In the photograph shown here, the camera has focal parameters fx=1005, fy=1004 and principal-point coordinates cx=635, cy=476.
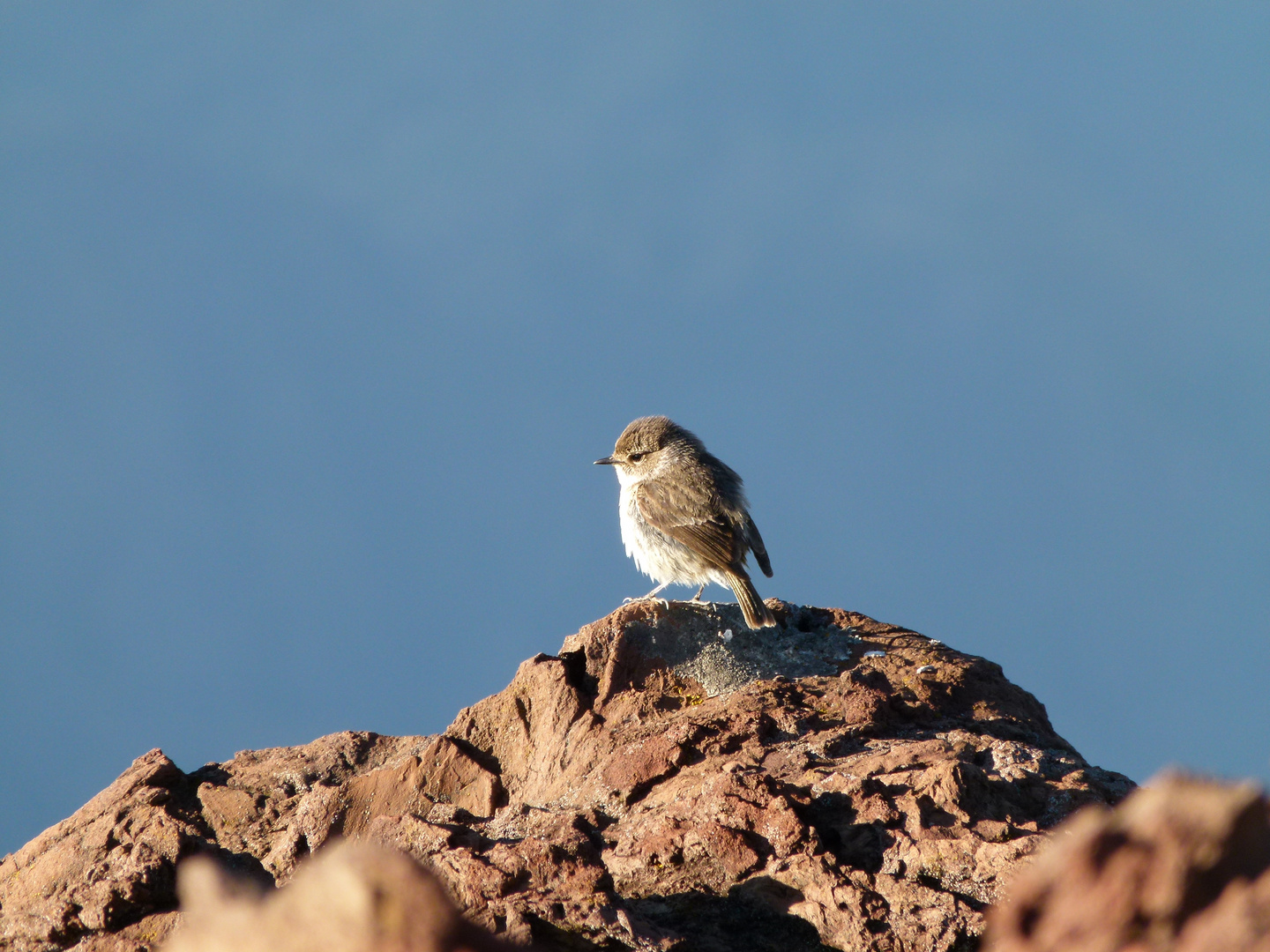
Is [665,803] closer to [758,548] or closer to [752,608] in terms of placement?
[752,608]

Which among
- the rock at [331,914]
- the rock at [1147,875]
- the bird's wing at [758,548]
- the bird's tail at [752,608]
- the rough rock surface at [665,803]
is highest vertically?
the bird's wing at [758,548]

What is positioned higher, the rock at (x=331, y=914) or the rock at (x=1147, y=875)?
the rock at (x=331, y=914)

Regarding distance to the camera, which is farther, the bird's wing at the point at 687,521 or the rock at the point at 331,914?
the bird's wing at the point at 687,521

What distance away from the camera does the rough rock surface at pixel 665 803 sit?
3623mm

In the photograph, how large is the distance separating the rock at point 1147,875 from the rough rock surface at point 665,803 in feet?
6.33

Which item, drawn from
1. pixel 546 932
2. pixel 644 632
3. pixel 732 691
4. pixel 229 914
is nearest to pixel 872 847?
pixel 546 932

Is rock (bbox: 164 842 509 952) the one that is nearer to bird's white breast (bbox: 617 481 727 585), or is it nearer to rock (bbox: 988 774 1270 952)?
rock (bbox: 988 774 1270 952)

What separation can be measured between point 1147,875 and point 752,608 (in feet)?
16.3

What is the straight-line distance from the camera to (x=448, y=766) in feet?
17.1

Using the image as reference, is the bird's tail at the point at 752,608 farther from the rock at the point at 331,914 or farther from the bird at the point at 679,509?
the rock at the point at 331,914

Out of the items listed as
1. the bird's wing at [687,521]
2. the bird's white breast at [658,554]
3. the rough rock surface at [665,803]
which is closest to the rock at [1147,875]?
the rough rock surface at [665,803]

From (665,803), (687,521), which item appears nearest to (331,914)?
(665,803)

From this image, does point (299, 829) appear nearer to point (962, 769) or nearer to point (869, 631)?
point (962, 769)

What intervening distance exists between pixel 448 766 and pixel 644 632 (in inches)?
→ 54.7
